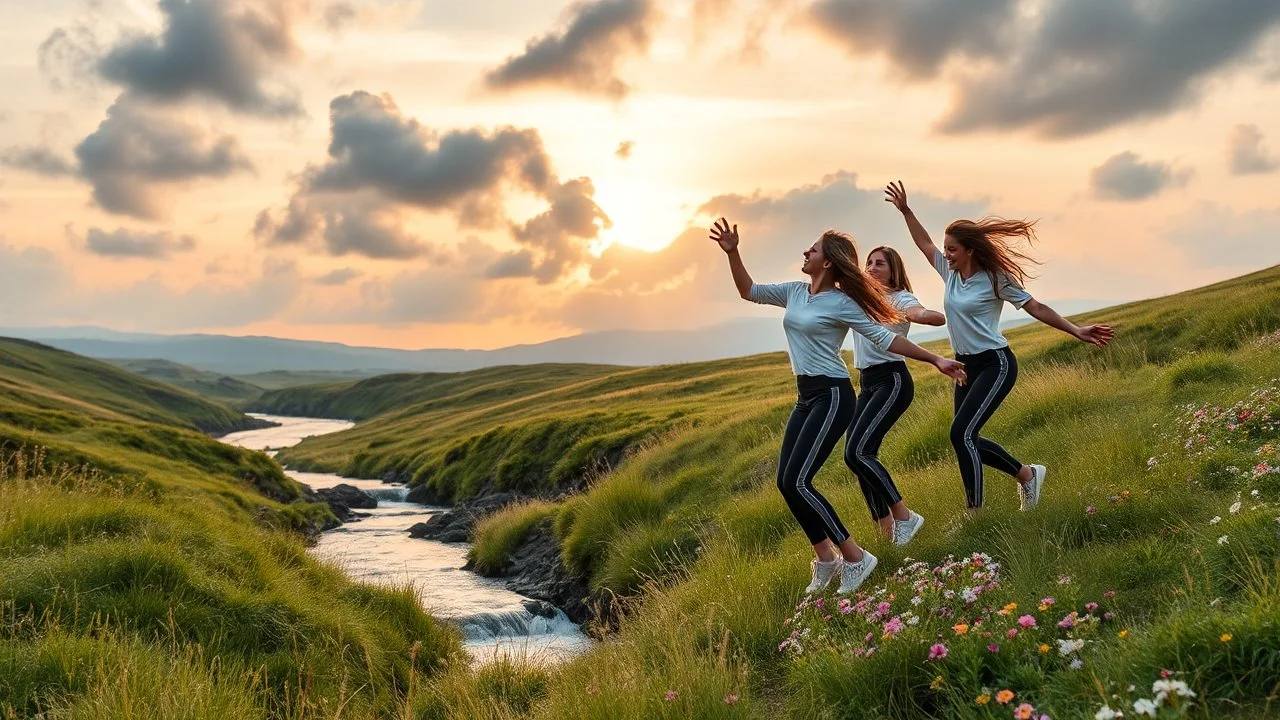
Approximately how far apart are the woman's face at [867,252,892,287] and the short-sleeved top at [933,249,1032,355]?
2.84ft

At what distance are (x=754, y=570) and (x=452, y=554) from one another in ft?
63.5

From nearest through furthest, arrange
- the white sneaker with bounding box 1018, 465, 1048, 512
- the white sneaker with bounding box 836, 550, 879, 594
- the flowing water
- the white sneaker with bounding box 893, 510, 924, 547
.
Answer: the white sneaker with bounding box 836, 550, 879, 594 < the white sneaker with bounding box 1018, 465, 1048, 512 < the white sneaker with bounding box 893, 510, 924, 547 < the flowing water

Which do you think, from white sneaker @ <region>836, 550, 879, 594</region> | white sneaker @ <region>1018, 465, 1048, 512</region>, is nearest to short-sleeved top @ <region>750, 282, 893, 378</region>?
white sneaker @ <region>836, 550, 879, 594</region>

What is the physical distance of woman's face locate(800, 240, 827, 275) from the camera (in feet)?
29.0

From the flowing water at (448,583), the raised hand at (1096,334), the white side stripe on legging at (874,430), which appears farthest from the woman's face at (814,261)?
the flowing water at (448,583)

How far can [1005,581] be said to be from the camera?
692 cm

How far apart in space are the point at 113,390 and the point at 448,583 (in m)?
133

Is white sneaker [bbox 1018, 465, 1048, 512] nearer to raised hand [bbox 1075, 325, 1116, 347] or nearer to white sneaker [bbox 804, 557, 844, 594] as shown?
raised hand [bbox 1075, 325, 1116, 347]

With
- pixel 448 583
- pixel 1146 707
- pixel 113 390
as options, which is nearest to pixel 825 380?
pixel 1146 707

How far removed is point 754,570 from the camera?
9.93 meters

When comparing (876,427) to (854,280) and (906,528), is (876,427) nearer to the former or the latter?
(906,528)

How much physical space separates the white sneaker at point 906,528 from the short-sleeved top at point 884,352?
6.04ft

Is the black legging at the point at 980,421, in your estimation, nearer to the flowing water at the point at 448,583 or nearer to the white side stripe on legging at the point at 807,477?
the white side stripe on legging at the point at 807,477

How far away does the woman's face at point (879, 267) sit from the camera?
10.2 meters
